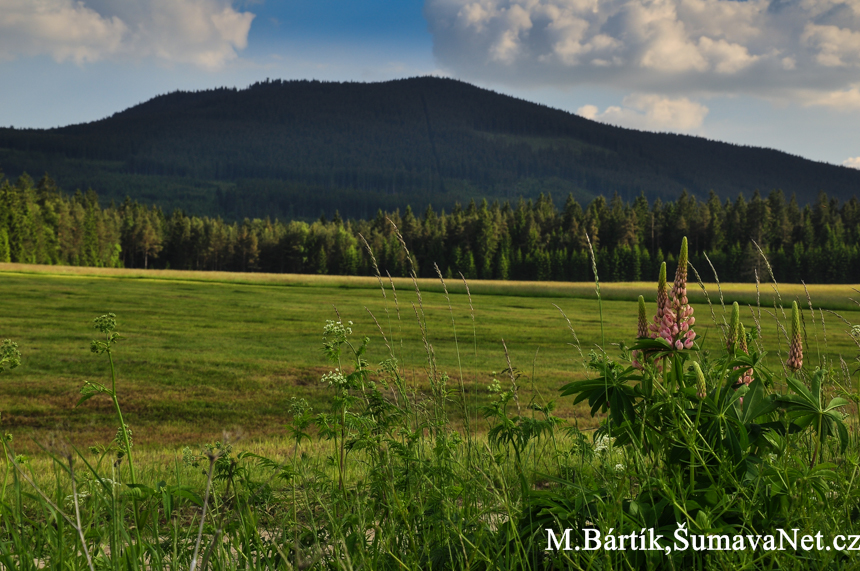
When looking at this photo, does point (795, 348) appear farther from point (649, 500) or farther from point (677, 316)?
point (649, 500)

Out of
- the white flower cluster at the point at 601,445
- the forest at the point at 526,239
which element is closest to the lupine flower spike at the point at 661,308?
the white flower cluster at the point at 601,445

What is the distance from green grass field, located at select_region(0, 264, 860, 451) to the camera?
351 inches

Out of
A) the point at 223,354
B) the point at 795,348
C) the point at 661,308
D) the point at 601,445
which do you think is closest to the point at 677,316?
the point at 661,308

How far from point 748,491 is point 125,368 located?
14042mm

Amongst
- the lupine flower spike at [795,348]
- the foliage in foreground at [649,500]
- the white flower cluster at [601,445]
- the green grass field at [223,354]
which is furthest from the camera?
the green grass field at [223,354]

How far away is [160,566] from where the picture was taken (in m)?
2.15

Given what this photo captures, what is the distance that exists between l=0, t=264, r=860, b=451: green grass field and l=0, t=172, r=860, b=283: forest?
177ft

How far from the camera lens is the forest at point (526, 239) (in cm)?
8188

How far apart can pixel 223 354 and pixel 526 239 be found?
3383 inches

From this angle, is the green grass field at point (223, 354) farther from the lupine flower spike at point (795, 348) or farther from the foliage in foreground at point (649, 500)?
the lupine flower spike at point (795, 348)

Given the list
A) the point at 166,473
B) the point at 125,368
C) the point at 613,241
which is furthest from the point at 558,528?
the point at 613,241

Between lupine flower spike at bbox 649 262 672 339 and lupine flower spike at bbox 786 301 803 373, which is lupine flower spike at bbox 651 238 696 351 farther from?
lupine flower spike at bbox 786 301 803 373

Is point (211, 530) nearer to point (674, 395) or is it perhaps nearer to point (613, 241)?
point (674, 395)

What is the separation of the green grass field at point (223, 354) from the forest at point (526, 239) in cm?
5406
